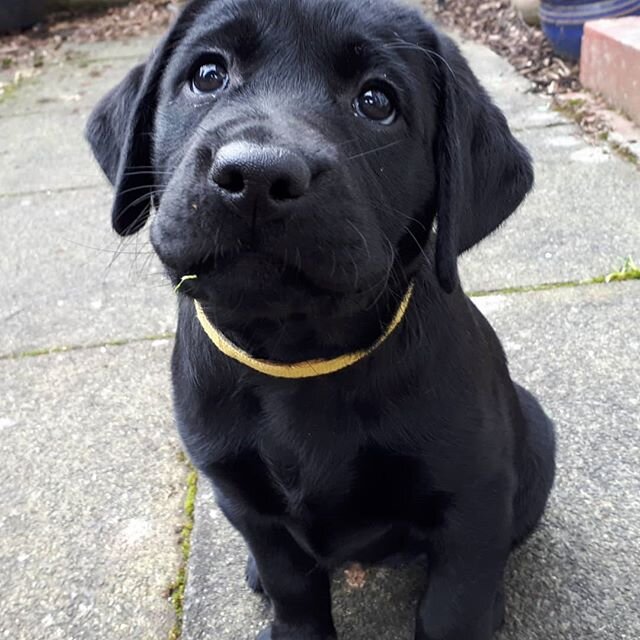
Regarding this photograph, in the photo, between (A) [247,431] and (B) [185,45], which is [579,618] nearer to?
(A) [247,431]

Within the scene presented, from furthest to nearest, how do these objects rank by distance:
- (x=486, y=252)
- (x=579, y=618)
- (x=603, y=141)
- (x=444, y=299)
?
(x=603, y=141) → (x=486, y=252) → (x=579, y=618) → (x=444, y=299)

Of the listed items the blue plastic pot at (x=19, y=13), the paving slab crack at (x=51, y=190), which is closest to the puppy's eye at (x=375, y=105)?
the paving slab crack at (x=51, y=190)

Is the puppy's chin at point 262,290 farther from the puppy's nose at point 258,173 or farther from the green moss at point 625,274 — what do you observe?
the green moss at point 625,274

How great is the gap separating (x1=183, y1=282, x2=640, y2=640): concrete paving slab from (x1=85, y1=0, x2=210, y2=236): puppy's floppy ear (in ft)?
3.07

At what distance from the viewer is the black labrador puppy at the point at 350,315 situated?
1546 mm

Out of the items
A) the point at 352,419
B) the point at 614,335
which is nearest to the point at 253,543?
the point at 352,419

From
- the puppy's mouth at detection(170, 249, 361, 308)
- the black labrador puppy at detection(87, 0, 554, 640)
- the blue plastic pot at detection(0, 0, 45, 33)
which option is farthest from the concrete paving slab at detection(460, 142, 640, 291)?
the blue plastic pot at detection(0, 0, 45, 33)

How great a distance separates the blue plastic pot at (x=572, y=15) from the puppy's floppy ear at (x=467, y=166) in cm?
411

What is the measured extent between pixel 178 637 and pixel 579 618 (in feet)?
3.16

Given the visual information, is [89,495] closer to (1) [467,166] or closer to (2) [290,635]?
(2) [290,635]

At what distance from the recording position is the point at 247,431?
1801 millimetres

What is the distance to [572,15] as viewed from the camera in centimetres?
549

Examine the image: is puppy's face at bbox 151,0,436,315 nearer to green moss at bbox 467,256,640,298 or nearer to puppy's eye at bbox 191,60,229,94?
puppy's eye at bbox 191,60,229,94

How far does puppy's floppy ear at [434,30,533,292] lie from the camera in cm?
169
